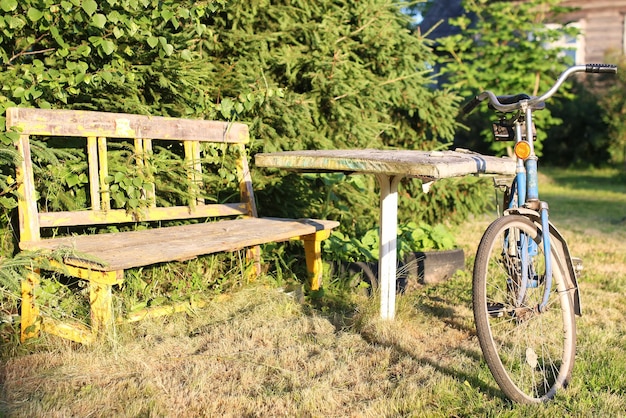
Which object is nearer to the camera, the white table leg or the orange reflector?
the orange reflector

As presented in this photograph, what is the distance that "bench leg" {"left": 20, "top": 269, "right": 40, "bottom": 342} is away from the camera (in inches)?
121

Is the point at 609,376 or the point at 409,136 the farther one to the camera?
the point at 409,136

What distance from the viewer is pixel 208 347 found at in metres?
3.18

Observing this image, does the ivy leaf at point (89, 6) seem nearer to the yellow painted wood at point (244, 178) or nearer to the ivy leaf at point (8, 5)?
the ivy leaf at point (8, 5)

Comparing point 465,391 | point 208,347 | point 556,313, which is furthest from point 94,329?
point 556,313

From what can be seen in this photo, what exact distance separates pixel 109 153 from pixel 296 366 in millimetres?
1641

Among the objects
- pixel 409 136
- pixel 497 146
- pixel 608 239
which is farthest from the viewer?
pixel 497 146

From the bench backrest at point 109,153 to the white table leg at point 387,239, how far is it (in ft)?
3.36

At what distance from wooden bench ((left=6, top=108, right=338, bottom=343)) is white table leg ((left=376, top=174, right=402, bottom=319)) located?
20.2 inches

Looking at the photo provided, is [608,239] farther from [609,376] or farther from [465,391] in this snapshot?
[465,391]

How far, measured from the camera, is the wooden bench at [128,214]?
2953mm

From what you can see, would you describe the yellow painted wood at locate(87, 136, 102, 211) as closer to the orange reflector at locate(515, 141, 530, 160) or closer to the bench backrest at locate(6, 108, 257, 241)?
the bench backrest at locate(6, 108, 257, 241)

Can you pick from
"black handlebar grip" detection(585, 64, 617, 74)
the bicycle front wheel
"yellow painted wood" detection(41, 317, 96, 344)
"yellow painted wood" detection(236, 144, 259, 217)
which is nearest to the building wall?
"yellow painted wood" detection(236, 144, 259, 217)

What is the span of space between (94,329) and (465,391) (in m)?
1.57
